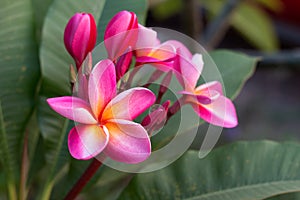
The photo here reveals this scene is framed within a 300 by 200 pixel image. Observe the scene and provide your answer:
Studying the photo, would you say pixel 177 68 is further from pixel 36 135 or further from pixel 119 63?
pixel 36 135

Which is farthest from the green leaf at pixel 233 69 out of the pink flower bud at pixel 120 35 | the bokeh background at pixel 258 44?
the bokeh background at pixel 258 44

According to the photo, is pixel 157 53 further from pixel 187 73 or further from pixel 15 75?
pixel 15 75

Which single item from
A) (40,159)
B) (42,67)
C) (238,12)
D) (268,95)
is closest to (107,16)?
(42,67)

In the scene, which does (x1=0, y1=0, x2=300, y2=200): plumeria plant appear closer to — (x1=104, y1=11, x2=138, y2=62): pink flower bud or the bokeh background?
(x1=104, y1=11, x2=138, y2=62): pink flower bud

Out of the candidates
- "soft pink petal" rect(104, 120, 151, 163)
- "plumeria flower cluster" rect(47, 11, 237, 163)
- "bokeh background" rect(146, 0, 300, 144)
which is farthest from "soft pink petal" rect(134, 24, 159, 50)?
"bokeh background" rect(146, 0, 300, 144)

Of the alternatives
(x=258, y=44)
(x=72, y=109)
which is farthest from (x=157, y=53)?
(x=258, y=44)

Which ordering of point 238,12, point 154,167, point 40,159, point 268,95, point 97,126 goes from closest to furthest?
point 97,126, point 154,167, point 40,159, point 238,12, point 268,95
